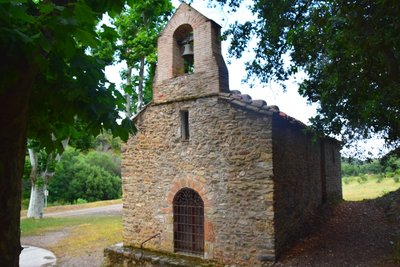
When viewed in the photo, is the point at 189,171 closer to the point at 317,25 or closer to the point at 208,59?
the point at 208,59

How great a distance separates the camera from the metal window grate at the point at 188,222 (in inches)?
340

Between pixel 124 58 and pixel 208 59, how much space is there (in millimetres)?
8945

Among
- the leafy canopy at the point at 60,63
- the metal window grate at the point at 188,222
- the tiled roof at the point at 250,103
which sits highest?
the tiled roof at the point at 250,103

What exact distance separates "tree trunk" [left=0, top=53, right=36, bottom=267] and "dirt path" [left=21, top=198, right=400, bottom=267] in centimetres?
634

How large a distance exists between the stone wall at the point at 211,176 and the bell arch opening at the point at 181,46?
44.7 inches

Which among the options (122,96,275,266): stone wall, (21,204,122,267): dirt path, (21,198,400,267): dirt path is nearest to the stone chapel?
(122,96,275,266): stone wall

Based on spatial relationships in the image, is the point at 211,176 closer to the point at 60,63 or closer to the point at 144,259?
the point at 144,259

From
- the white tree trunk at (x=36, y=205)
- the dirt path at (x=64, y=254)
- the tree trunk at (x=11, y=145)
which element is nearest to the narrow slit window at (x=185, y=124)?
the dirt path at (x=64, y=254)

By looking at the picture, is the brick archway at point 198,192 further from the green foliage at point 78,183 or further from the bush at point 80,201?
the green foliage at point 78,183

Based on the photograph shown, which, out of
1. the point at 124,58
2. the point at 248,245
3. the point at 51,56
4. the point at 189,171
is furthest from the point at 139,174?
the point at 124,58

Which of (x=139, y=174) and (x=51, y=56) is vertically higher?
(x=51, y=56)

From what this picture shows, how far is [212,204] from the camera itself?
8.29 m

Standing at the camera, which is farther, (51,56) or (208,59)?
(208,59)

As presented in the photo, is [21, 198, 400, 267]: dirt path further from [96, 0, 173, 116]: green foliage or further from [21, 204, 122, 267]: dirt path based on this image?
[96, 0, 173, 116]: green foliage
